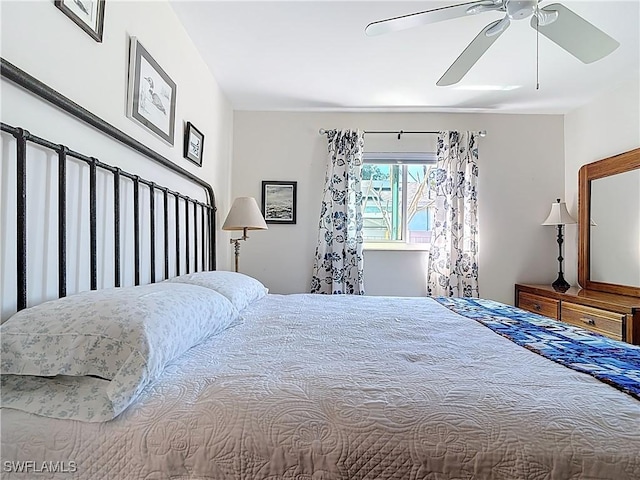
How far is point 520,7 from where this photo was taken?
1638 millimetres

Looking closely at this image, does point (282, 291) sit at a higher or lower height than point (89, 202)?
lower

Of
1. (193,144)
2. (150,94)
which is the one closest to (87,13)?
(150,94)

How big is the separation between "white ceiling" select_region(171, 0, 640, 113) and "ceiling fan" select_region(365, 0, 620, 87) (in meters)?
0.40

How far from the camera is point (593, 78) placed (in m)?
3.10

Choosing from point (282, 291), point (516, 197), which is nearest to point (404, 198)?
point (516, 197)

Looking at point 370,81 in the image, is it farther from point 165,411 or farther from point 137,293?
point 165,411

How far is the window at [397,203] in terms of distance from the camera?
156 inches

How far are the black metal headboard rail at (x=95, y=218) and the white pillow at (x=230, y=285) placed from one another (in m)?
0.22

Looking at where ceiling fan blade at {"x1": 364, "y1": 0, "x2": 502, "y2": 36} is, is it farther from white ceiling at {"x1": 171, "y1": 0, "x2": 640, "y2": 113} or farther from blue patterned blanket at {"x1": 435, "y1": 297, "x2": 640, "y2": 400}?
blue patterned blanket at {"x1": 435, "y1": 297, "x2": 640, "y2": 400}

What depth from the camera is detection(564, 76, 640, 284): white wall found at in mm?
3121

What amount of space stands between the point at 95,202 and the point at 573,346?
1.64 metres

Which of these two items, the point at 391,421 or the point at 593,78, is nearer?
the point at 391,421

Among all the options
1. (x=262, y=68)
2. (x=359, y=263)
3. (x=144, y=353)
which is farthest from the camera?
(x=359, y=263)

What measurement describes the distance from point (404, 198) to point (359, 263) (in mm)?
773
